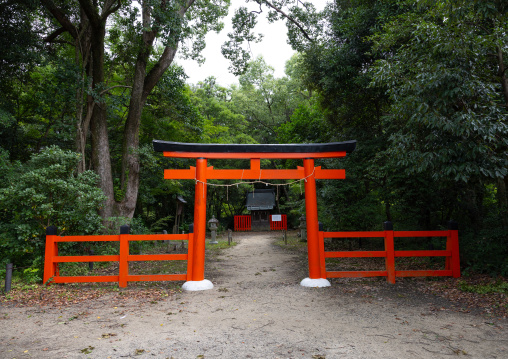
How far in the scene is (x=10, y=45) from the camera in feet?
30.5

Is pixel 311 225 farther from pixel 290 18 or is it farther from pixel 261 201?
pixel 261 201

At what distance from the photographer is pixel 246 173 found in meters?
6.78

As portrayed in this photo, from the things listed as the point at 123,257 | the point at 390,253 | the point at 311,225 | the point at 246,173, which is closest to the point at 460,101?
the point at 390,253

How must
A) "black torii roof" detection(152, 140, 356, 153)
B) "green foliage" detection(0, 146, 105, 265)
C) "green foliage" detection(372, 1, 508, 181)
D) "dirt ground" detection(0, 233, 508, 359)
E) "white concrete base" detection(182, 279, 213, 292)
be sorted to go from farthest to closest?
"green foliage" detection(0, 146, 105, 265), "black torii roof" detection(152, 140, 356, 153), "white concrete base" detection(182, 279, 213, 292), "green foliage" detection(372, 1, 508, 181), "dirt ground" detection(0, 233, 508, 359)

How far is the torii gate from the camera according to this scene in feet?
20.8

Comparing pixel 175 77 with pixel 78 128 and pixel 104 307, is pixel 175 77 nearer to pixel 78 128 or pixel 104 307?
pixel 78 128

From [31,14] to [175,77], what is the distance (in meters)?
5.03

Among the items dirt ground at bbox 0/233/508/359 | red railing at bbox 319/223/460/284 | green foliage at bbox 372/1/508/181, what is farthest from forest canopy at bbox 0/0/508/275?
dirt ground at bbox 0/233/508/359

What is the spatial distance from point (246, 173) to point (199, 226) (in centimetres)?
153

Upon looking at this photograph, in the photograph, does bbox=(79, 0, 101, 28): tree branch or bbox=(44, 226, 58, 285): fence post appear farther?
bbox=(79, 0, 101, 28): tree branch

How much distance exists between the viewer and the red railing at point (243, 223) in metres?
24.4

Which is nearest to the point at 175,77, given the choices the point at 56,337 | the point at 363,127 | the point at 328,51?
the point at 328,51

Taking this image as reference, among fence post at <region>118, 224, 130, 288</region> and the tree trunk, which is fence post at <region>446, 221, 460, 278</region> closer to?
fence post at <region>118, 224, 130, 288</region>

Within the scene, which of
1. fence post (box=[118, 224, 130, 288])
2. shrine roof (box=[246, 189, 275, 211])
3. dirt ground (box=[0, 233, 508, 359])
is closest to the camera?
dirt ground (box=[0, 233, 508, 359])
